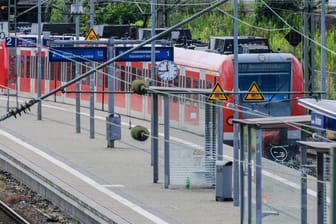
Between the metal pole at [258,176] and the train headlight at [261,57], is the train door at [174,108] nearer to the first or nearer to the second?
the train headlight at [261,57]

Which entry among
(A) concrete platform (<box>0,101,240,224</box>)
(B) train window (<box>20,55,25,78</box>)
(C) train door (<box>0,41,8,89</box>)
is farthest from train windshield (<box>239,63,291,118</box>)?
(B) train window (<box>20,55,25,78</box>)

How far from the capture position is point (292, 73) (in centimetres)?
3303

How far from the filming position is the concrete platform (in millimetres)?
20422

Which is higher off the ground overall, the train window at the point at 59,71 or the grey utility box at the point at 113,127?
the train window at the point at 59,71

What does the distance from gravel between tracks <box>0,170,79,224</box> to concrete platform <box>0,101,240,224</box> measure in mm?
176

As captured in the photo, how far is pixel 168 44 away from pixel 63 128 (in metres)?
6.63

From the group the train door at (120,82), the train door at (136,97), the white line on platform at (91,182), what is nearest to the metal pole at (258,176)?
the white line on platform at (91,182)

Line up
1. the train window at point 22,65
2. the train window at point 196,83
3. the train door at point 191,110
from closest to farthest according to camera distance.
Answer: the train door at point 191,110 → the train window at point 196,83 → the train window at point 22,65

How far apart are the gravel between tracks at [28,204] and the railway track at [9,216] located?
0.63 feet

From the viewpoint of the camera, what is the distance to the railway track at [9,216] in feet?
74.4

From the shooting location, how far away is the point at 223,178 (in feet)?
71.5

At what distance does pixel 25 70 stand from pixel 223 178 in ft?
97.6

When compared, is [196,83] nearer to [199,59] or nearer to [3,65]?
[199,59]

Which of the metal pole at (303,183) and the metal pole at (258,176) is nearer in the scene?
the metal pole at (303,183)
